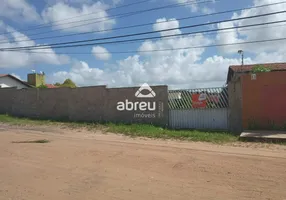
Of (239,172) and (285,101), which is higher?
(285,101)

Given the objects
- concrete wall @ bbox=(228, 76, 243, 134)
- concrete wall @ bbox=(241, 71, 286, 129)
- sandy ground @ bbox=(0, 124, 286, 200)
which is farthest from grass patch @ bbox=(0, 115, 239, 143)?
sandy ground @ bbox=(0, 124, 286, 200)

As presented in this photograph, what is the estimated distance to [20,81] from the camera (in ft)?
123

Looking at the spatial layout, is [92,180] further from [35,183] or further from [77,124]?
[77,124]

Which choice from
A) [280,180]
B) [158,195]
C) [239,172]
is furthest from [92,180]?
[280,180]

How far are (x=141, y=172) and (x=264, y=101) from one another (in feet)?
27.4

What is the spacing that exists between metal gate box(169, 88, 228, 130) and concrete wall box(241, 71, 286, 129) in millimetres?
1112

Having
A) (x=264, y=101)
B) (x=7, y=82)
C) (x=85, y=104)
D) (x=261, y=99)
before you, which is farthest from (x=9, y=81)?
(x=264, y=101)

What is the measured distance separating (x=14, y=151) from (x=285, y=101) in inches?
417

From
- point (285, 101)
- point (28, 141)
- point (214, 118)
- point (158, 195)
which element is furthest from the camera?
point (214, 118)

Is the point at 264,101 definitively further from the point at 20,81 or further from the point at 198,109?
the point at 20,81

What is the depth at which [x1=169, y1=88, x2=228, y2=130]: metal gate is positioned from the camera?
47.5ft

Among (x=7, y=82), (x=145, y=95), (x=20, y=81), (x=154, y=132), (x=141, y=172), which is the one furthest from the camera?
(x=20, y=81)

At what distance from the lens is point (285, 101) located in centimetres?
1302

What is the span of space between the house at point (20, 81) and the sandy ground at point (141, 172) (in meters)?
28.3
